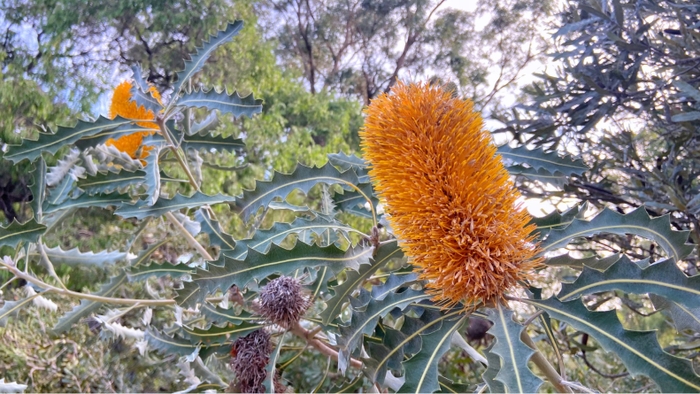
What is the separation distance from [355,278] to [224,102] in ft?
1.10

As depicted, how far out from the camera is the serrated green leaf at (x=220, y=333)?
2.07 ft

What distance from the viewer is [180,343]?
27.5 inches

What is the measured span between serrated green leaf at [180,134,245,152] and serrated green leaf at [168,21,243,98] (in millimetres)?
94

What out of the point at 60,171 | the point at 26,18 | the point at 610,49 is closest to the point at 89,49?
the point at 26,18

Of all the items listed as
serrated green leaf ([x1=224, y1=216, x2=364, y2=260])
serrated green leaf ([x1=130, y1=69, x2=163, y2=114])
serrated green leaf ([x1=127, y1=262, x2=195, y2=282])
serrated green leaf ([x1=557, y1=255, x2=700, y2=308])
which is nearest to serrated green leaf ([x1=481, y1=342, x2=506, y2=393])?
serrated green leaf ([x1=557, y1=255, x2=700, y2=308])

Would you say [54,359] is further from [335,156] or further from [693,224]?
[693,224]

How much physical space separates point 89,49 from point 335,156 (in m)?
3.94

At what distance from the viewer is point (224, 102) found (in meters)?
0.68

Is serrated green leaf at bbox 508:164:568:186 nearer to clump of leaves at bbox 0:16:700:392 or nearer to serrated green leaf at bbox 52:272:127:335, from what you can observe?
clump of leaves at bbox 0:16:700:392

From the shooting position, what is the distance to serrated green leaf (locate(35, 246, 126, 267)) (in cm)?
84

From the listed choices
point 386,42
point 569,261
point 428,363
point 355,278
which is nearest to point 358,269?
point 355,278

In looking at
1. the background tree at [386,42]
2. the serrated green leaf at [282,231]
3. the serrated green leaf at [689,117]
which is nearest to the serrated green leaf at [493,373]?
the serrated green leaf at [282,231]

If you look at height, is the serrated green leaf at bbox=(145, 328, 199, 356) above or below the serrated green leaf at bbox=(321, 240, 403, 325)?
below

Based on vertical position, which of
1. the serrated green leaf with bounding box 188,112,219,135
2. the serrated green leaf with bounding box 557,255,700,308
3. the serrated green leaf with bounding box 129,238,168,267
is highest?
the serrated green leaf with bounding box 188,112,219,135
